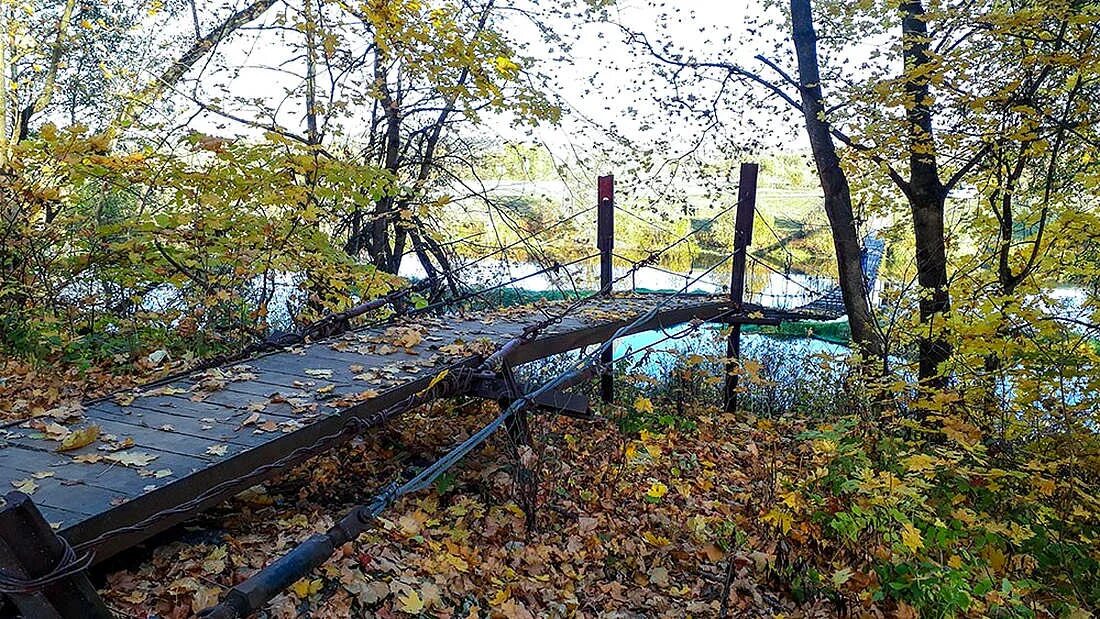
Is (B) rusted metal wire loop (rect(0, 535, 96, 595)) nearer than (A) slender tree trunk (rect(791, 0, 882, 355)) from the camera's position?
Yes

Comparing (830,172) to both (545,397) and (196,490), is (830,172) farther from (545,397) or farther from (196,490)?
(196,490)

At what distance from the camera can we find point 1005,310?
4984mm

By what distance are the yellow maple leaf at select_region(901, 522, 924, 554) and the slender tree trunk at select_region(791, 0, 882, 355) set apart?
4.10m

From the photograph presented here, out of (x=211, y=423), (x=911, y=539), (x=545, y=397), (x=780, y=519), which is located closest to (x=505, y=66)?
(x=545, y=397)

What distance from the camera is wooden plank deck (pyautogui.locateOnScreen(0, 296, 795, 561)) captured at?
262 centimetres

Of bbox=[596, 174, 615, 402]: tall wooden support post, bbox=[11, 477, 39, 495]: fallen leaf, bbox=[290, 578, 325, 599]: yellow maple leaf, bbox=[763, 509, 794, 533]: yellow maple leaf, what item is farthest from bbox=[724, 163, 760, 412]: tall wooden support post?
bbox=[11, 477, 39, 495]: fallen leaf

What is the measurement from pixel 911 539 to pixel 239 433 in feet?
11.5

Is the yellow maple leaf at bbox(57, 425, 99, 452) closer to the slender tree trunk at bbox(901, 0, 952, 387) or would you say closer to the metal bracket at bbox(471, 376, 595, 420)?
the metal bracket at bbox(471, 376, 595, 420)

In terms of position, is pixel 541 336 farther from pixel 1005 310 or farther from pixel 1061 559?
pixel 1061 559

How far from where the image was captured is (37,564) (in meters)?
1.67

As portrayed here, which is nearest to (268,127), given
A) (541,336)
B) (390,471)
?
(541,336)

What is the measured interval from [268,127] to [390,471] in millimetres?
3969

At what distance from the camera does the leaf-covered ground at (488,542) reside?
123 inches

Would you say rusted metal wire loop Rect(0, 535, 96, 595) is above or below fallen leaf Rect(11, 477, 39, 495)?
above
